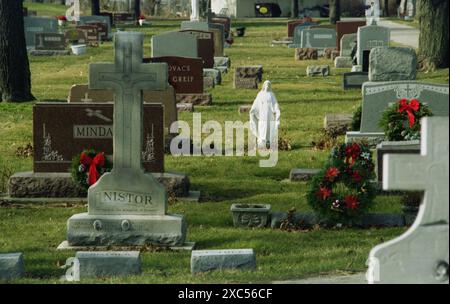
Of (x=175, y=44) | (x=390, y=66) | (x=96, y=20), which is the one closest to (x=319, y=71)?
(x=175, y=44)

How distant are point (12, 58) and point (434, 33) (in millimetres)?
11485

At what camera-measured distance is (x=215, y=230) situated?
14312mm

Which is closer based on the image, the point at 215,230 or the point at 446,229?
the point at 446,229

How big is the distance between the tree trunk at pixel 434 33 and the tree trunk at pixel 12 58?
11.1m

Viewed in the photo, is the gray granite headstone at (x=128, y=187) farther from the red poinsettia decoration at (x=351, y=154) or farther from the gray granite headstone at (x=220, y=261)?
the gray granite headstone at (x=220, y=261)

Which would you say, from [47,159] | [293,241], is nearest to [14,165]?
[47,159]

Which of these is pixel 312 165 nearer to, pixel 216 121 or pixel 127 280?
pixel 216 121

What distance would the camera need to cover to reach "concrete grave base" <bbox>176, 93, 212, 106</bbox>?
26.3m

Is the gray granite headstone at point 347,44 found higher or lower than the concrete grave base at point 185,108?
higher

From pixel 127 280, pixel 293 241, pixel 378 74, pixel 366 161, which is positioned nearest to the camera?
pixel 127 280

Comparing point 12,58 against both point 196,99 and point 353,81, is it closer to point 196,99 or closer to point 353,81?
point 196,99

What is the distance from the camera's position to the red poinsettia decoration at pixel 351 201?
1420cm

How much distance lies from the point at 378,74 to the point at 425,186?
13.3 m

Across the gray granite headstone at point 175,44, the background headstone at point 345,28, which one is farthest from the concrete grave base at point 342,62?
the gray granite headstone at point 175,44
